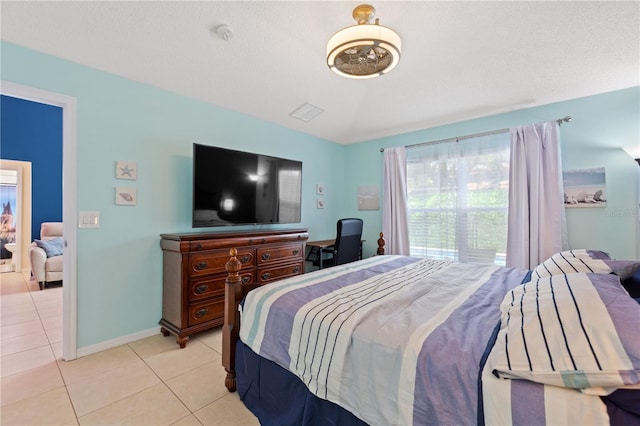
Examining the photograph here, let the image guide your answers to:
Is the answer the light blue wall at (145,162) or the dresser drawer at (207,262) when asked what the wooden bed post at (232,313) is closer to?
the dresser drawer at (207,262)

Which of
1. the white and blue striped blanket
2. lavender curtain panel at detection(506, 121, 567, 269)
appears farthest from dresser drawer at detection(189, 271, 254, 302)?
lavender curtain panel at detection(506, 121, 567, 269)

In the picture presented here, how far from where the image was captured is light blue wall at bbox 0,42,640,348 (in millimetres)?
2234

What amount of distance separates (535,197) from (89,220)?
4331 mm

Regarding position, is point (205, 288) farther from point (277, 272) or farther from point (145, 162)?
point (145, 162)

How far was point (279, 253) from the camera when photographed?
10.3 ft

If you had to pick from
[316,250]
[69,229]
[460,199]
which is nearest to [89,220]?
[69,229]

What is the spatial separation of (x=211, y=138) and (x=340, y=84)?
5.17 feet

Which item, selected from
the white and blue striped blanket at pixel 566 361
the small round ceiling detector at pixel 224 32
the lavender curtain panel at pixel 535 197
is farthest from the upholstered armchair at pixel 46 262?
the lavender curtain panel at pixel 535 197

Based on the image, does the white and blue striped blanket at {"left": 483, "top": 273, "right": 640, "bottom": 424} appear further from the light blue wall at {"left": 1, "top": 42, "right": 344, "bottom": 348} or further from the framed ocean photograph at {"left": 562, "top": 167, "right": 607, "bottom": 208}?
the light blue wall at {"left": 1, "top": 42, "right": 344, "bottom": 348}

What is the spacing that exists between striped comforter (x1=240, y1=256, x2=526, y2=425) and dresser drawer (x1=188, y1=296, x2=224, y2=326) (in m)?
1.07

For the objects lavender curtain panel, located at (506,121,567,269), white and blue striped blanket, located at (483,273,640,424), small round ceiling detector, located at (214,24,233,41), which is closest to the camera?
white and blue striped blanket, located at (483,273,640,424)

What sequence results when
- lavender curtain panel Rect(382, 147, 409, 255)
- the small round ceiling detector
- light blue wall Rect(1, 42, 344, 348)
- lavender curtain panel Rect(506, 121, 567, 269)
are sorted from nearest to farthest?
the small round ceiling detector, light blue wall Rect(1, 42, 344, 348), lavender curtain panel Rect(506, 121, 567, 269), lavender curtain panel Rect(382, 147, 409, 255)

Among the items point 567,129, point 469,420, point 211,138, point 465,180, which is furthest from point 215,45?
point 567,129

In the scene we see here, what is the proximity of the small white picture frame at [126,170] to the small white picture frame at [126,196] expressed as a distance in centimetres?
11
